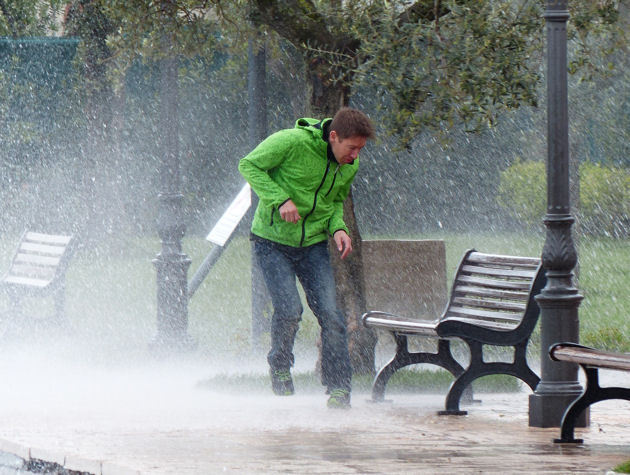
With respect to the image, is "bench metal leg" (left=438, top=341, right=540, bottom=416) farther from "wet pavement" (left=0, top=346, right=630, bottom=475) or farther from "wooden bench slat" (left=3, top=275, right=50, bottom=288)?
"wooden bench slat" (left=3, top=275, right=50, bottom=288)

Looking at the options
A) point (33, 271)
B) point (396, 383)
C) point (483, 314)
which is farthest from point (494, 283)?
Result: point (33, 271)

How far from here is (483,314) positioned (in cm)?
849

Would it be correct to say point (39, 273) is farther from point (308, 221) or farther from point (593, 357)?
point (593, 357)

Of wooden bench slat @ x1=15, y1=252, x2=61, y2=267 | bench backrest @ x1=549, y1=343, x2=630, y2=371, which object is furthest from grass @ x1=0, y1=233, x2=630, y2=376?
bench backrest @ x1=549, y1=343, x2=630, y2=371

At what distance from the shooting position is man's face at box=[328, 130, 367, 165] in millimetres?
7836

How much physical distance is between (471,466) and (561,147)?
2064 millimetres

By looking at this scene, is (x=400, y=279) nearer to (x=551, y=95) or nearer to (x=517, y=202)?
(x=551, y=95)

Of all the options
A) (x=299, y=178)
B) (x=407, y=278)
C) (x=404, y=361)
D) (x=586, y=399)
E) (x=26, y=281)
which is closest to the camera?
(x=586, y=399)

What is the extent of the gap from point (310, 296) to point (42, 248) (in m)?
5.92

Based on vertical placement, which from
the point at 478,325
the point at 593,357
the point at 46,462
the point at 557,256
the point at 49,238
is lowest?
the point at 46,462

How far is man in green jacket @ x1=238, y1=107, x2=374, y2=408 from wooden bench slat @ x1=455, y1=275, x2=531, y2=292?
1024 millimetres

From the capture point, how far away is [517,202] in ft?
89.3

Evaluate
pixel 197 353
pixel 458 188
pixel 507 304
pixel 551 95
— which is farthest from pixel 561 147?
pixel 458 188

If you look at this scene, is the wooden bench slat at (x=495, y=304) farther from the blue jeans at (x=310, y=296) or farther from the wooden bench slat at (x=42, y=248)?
the wooden bench slat at (x=42, y=248)
